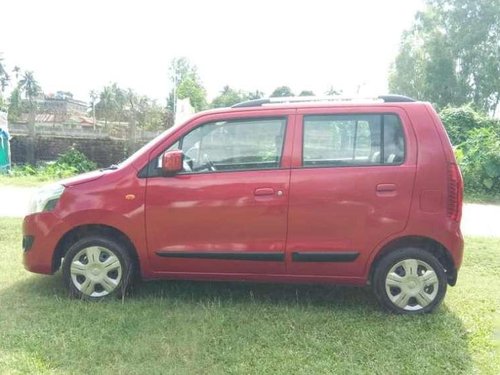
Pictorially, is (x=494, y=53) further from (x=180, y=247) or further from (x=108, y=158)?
(x=180, y=247)

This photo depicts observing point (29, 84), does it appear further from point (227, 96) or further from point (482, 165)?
point (482, 165)

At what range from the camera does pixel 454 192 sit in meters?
4.00

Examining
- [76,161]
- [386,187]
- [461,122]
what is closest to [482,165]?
[461,122]

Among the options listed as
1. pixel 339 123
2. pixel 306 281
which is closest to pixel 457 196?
pixel 339 123

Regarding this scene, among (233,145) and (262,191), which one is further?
(233,145)

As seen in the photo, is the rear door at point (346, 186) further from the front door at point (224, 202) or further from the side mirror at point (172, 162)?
the side mirror at point (172, 162)

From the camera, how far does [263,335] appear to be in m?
3.74

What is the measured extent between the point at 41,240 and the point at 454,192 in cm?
Result: 357

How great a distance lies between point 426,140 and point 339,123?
0.73 meters

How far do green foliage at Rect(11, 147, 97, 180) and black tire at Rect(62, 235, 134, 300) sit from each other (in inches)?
470

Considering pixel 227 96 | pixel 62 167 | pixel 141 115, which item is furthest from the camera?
pixel 227 96

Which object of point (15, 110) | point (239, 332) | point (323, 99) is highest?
point (15, 110)

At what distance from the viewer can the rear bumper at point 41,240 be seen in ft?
14.2

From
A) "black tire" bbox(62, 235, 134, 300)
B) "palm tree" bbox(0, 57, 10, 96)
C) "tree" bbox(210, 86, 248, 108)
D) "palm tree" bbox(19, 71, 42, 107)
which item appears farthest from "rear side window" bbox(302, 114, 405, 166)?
"palm tree" bbox(19, 71, 42, 107)
